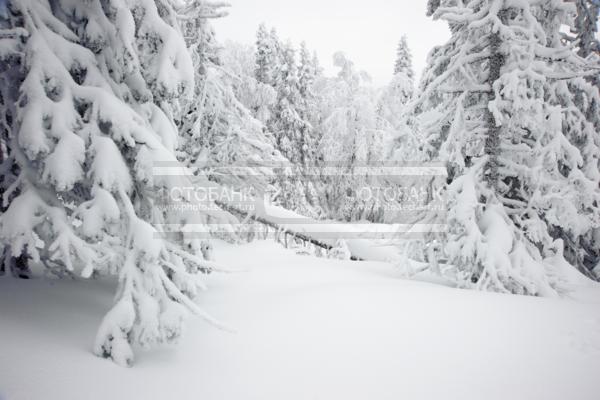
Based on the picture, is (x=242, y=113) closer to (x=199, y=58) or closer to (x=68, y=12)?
(x=199, y=58)

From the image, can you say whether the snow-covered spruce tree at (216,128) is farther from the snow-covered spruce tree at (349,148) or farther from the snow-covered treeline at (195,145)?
the snow-covered spruce tree at (349,148)

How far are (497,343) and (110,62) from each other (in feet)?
19.1

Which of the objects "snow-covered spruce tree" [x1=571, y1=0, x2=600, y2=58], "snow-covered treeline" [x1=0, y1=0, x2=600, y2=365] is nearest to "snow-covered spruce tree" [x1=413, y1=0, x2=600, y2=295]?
"snow-covered treeline" [x1=0, y1=0, x2=600, y2=365]

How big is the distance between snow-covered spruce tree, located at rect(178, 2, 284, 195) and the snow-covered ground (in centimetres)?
505

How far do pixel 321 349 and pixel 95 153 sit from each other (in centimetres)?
328

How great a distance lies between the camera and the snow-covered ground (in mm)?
3037

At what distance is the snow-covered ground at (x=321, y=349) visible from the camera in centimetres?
304

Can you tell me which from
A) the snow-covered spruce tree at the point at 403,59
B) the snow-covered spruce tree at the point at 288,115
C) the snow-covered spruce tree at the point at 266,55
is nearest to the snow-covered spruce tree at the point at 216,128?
the snow-covered spruce tree at the point at 288,115

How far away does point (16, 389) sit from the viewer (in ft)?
8.32

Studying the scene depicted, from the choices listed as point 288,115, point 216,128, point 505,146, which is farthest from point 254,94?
point 505,146

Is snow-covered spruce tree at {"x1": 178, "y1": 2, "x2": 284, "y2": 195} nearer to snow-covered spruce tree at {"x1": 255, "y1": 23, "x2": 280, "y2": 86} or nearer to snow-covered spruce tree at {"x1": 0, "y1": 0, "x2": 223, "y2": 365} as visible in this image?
snow-covered spruce tree at {"x1": 0, "y1": 0, "x2": 223, "y2": 365}

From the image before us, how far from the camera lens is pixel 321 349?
3867 millimetres

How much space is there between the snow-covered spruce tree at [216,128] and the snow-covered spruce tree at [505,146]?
4978 millimetres

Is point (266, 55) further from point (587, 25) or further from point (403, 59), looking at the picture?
point (587, 25)
